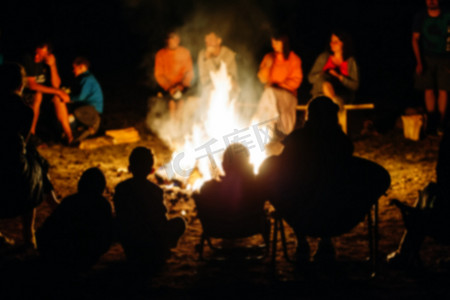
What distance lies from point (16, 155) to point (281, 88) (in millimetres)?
5097

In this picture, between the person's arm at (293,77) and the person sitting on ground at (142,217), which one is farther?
the person's arm at (293,77)

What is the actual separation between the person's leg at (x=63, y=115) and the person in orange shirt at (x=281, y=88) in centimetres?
336

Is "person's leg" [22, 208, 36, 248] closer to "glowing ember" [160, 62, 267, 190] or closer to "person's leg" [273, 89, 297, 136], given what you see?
"glowing ember" [160, 62, 267, 190]

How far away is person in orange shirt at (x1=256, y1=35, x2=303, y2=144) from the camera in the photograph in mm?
8766

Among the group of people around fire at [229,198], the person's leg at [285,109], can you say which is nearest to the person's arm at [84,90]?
the person's leg at [285,109]

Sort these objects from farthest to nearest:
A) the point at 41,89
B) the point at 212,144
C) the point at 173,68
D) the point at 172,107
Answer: the point at 173,68 < the point at 172,107 < the point at 41,89 < the point at 212,144

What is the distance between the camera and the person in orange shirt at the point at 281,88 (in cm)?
877

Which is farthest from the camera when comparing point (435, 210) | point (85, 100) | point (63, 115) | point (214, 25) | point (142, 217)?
point (214, 25)

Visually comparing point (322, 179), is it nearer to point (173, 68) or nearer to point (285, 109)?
point (285, 109)

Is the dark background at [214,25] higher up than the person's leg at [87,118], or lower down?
higher up

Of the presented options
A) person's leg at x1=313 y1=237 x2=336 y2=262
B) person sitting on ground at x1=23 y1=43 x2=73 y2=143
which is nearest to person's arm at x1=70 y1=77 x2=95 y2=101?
person sitting on ground at x1=23 y1=43 x2=73 y2=143

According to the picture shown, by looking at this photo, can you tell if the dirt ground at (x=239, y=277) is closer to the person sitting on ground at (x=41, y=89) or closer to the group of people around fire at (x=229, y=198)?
the group of people around fire at (x=229, y=198)

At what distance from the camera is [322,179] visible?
14.1 feet

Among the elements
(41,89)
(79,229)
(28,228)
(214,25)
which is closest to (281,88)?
(41,89)
